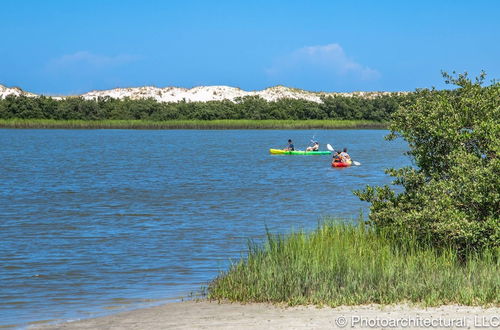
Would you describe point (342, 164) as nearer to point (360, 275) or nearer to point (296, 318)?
point (360, 275)

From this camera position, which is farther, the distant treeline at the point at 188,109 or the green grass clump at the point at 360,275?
the distant treeline at the point at 188,109

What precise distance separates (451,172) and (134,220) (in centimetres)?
1349

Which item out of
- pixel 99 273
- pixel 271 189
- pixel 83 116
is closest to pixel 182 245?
pixel 99 273

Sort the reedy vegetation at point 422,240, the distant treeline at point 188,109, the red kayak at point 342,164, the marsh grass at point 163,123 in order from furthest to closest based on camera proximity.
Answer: the distant treeline at point 188,109
the marsh grass at point 163,123
the red kayak at point 342,164
the reedy vegetation at point 422,240

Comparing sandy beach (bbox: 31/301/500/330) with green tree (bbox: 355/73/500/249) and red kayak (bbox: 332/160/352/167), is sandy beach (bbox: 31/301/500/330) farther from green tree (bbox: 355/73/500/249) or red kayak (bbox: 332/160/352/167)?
red kayak (bbox: 332/160/352/167)

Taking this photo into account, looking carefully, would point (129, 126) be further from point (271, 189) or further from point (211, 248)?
point (211, 248)

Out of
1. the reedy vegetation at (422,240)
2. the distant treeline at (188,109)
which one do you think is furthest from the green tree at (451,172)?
the distant treeline at (188,109)

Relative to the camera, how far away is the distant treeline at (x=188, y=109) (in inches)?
4941

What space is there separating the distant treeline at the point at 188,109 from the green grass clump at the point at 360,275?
114 metres

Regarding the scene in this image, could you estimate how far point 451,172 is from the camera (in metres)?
14.9

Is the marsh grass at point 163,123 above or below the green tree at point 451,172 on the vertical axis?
below

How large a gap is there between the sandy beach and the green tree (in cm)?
292

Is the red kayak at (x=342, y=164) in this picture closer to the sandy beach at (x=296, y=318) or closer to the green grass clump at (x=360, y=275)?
the green grass clump at (x=360, y=275)

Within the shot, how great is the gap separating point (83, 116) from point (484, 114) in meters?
118
